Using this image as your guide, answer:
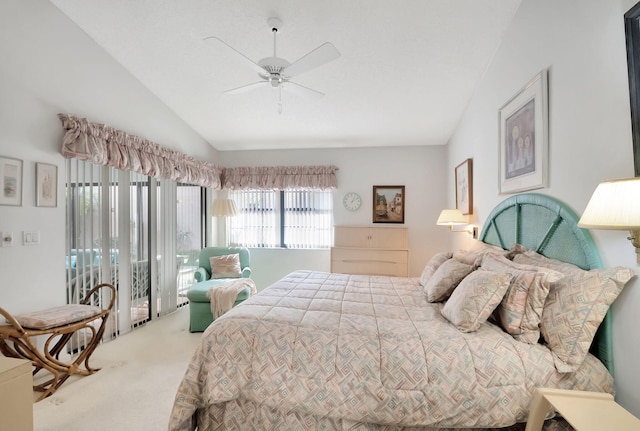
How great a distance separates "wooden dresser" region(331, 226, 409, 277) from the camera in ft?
14.3

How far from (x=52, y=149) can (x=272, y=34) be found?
2.14 metres

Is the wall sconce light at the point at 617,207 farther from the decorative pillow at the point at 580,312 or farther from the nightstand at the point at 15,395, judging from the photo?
the nightstand at the point at 15,395

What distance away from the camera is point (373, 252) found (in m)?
4.43

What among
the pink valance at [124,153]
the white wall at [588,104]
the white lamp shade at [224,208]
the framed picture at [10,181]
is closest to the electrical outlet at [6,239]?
the framed picture at [10,181]

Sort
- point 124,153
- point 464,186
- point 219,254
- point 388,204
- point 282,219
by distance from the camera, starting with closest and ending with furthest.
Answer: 1. point 124,153
2. point 464,186
3. point 219,254
4. point 388,204
5. point 282,219

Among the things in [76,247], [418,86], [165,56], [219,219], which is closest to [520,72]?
[418,86]

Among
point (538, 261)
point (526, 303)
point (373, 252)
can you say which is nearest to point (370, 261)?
point (373, 252)

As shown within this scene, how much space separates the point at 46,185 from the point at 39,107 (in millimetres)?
636

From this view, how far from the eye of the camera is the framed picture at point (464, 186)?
131 inches

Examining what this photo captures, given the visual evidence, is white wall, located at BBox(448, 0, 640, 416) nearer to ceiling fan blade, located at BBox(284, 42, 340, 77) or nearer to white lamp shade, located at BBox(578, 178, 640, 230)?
white lamp shade, located at BBox(578, 178, 640, 230)

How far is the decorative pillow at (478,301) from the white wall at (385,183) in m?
2.96

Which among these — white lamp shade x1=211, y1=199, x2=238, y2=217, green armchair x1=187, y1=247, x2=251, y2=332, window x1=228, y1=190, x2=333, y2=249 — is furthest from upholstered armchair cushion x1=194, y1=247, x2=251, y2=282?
window x1=228, y1=190, x2=333, y2=249

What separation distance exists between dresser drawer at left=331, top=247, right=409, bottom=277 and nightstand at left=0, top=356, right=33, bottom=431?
11.3 ft

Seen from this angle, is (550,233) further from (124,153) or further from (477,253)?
(124,153)
